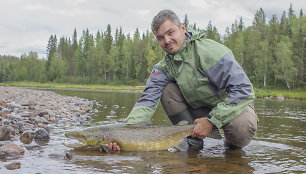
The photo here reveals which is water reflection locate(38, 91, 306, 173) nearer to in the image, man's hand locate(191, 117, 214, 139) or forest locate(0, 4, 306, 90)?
man's hand locate(191, 117, 214, 139)

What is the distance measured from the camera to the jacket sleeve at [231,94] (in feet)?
12.0

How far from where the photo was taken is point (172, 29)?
156 inches

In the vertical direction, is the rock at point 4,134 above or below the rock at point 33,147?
→ above

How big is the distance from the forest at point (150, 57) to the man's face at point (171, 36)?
1672 inches

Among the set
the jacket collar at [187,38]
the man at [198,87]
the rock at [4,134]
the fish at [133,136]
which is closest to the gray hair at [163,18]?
the man at [198,87]

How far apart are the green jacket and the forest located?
42.3 m

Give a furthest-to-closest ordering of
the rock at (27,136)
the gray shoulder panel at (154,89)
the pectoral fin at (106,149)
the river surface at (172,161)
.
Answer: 1. the rock at (27,136)
2. the gray shoulder panel at (154,89)
3. the pectoral fin at (106,149)
4. the river surface at (172,161)

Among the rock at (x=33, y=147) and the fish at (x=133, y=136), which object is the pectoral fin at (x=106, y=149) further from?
the rock at (x=33, y=147)

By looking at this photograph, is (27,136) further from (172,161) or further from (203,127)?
(203,127)

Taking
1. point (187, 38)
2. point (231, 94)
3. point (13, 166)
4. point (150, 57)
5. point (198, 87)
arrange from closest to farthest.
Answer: point (13, 166)
point (231, 94)
point (198, 87)
point (187, 38)
point (150, 57)

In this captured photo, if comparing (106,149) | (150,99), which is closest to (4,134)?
(106,149)

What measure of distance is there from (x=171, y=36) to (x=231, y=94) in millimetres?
1133

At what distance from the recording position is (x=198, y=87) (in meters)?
4.08

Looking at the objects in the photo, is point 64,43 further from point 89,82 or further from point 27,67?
point 89,82
